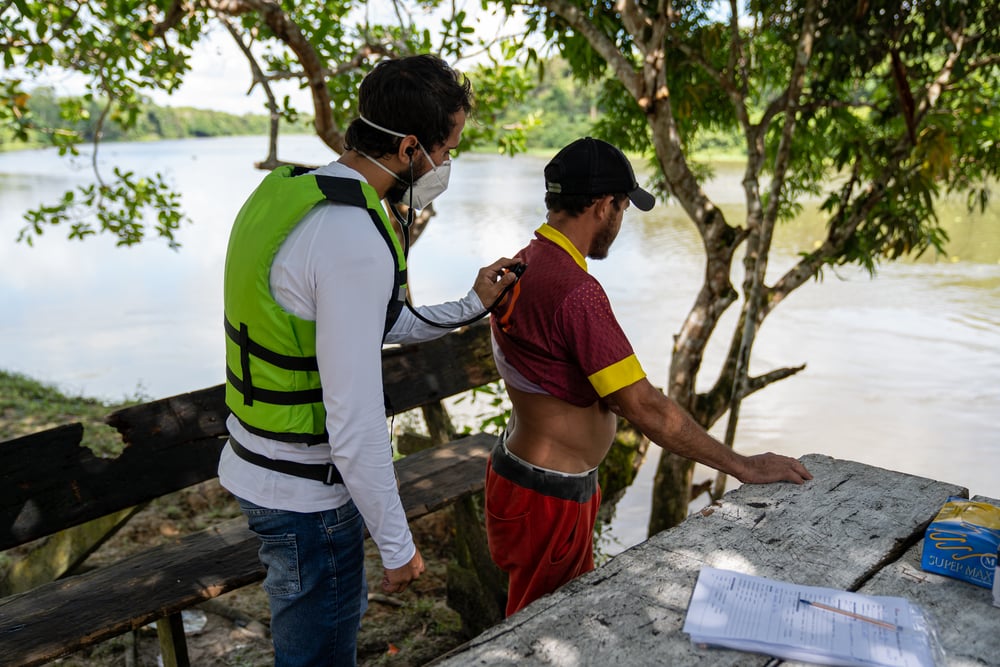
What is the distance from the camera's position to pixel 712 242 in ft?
14.3

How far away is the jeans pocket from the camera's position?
5.73 feet

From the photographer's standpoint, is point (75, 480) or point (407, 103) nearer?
point (407, 103)

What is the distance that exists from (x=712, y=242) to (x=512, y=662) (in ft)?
10.6

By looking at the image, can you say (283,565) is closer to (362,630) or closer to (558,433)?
(558,433)

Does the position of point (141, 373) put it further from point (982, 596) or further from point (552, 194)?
point (982, 596)

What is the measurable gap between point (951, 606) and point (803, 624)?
0.35 meters

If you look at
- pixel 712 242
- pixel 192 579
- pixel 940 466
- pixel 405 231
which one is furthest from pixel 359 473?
pixel 940 466

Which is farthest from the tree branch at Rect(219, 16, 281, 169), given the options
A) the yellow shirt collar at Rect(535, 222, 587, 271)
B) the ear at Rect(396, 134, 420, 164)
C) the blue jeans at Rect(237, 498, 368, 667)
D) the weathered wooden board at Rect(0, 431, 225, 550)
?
the blue jeans at Rect(237, 498, 368, 667)

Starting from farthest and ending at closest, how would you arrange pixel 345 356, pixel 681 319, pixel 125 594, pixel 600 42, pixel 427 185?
pixel 681 319 → pixel 600 42 → pixel 125 594 → pixel 427 185 → pixel 345 356

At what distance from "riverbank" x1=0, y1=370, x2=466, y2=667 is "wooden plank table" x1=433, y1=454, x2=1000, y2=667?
1.68 meters

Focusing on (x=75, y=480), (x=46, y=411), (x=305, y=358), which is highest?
(x=305, y=358)

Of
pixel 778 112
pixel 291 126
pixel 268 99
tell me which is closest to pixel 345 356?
pixel 268 99

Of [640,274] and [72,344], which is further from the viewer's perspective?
[640,274]

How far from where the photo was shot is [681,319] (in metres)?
10.3
